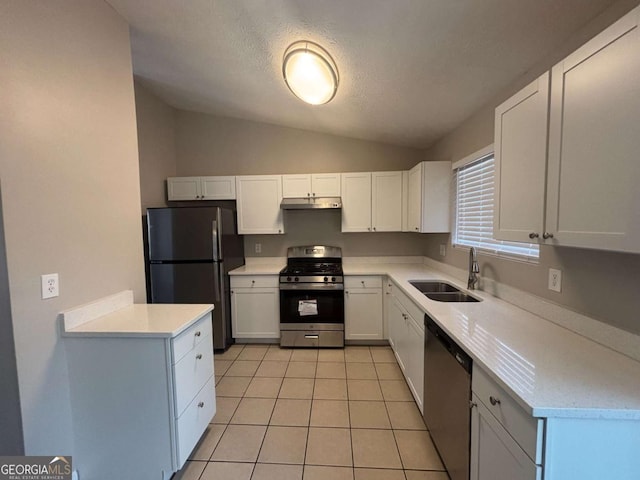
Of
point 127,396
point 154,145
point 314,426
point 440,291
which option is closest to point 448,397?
point 314,426

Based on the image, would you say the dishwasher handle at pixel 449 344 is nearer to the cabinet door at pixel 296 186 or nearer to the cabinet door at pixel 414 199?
the cabinet door at pixel 414 199

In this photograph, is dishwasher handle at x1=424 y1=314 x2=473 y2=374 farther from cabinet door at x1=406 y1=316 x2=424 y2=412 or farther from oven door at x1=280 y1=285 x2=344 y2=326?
oven door at x1=280 y1=285 x2=344 y2=326

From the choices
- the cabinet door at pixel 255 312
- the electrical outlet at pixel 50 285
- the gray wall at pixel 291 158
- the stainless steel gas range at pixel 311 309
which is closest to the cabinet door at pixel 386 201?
the gray wall at pixel 291 158

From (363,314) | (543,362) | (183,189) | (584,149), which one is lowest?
(363,314)

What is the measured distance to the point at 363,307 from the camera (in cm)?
319

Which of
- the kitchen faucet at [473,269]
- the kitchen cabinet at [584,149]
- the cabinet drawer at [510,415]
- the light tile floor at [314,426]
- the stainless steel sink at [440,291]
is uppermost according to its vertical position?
the kitchen cabinet at [584,149]

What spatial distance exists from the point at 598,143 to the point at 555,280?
33.6 inches

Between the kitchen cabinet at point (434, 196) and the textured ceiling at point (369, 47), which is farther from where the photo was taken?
the kitchen cabinet at point (434, 196)

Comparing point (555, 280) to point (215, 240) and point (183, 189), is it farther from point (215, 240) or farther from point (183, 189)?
Result: point (183, 189)

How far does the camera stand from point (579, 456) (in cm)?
83

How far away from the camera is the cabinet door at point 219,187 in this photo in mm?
3457

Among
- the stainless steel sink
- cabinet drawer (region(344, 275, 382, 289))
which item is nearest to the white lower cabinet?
the stainless steel sink

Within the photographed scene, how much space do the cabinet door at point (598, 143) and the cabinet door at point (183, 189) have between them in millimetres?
→ 3507

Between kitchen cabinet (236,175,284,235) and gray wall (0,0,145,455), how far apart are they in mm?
1592
